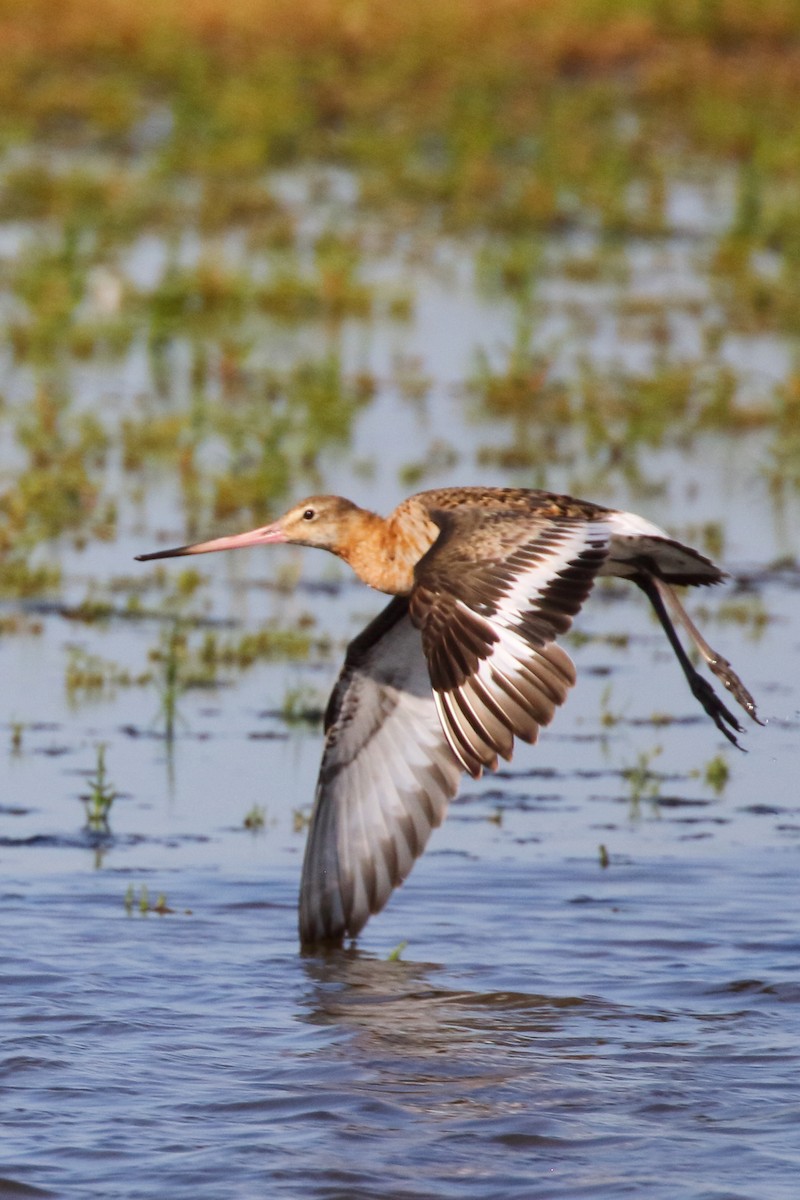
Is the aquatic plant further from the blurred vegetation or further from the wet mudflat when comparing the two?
the blurred vegetation

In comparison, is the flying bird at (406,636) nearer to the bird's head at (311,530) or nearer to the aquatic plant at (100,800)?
the bird's head at (311,530)

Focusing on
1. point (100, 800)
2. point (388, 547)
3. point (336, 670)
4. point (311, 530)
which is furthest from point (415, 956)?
point (336, 670)

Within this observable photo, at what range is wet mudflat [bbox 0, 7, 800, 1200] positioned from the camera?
544 centimetres

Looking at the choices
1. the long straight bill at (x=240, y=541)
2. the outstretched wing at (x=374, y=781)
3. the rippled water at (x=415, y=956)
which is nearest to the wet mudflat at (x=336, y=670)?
the rippled water at (x=415, y=956)

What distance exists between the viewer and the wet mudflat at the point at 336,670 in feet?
17.9

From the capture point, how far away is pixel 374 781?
6.97 m

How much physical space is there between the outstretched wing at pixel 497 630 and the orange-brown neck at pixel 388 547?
2.50ft

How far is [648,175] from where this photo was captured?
17641 millimetres

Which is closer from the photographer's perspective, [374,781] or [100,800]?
[100,800]

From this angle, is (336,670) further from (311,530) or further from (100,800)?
(100,800)

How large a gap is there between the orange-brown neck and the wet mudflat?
2.77 feet

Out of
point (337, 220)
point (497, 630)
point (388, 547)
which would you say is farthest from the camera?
point (337, 220)

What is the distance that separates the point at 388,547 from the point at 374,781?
0.66 metres

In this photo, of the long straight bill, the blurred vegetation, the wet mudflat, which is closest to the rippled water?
the wet mudflat
